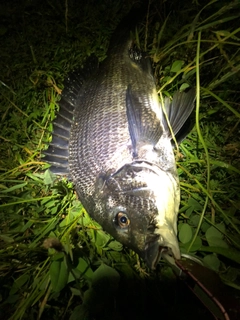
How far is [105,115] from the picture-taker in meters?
2.35

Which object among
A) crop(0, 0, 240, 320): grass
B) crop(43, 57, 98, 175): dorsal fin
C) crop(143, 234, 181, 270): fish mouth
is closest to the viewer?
crop(143, 234, 181, 270): fish mouth

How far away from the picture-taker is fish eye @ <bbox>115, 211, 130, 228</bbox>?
1955mm

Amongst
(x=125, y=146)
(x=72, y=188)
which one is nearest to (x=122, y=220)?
(x=125, y=146)

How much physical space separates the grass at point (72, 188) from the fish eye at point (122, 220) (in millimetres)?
419

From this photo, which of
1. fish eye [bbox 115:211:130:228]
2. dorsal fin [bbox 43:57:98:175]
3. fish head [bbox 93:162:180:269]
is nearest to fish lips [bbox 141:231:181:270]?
fish head [bbox 93:162:180:269]

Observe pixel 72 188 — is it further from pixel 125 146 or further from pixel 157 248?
pixel 157 248

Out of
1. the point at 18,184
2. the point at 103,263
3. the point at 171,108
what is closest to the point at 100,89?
the point at 171,108

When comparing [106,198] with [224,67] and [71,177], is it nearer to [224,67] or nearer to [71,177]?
[71,177]

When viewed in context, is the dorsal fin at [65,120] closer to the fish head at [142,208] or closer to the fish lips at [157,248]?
the fish head at [142,208]

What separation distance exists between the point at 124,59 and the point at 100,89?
43 cm

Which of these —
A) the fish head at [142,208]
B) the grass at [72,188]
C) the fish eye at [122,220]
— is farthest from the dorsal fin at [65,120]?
the fish eye at [122,220]

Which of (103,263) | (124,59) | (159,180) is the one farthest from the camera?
(124,59)

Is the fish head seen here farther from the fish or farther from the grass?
the grass

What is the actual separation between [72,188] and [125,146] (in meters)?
0.74
